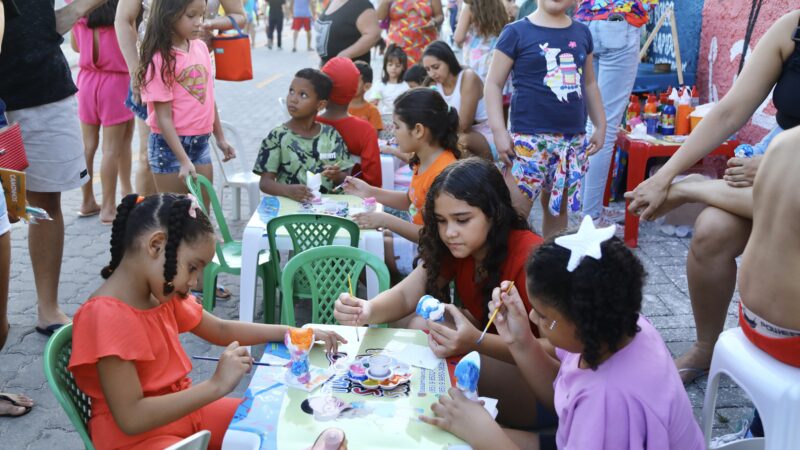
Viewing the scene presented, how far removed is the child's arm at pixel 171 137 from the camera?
417 cm

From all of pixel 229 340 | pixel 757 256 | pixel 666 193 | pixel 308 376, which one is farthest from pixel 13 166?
pixel 757 256

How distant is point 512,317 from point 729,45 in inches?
189

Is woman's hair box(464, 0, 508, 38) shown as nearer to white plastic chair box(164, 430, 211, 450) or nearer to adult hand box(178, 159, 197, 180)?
adult hand box(178, 159, 197, 180)

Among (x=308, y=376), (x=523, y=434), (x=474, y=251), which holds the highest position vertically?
(x=474, y=251)

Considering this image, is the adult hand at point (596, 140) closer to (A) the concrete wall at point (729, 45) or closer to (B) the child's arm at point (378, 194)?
(B) the child's arm at point (378, 194)

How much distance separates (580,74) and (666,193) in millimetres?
1686

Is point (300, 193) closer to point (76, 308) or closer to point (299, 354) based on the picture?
point (76, 308)

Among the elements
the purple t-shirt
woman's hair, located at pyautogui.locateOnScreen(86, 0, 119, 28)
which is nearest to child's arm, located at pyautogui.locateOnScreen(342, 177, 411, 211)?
the purple t-shirt

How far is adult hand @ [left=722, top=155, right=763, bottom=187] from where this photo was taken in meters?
2.82

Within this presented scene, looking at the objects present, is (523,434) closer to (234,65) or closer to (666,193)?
(666,193)

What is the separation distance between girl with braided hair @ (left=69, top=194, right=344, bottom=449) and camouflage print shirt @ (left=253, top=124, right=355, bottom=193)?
207cm

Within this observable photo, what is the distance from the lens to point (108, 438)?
2098 millimetres

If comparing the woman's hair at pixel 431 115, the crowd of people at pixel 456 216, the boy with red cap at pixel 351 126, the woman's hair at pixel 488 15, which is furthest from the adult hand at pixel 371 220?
the woman's hair at pixel 488 15

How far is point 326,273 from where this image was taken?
10.5 ft
